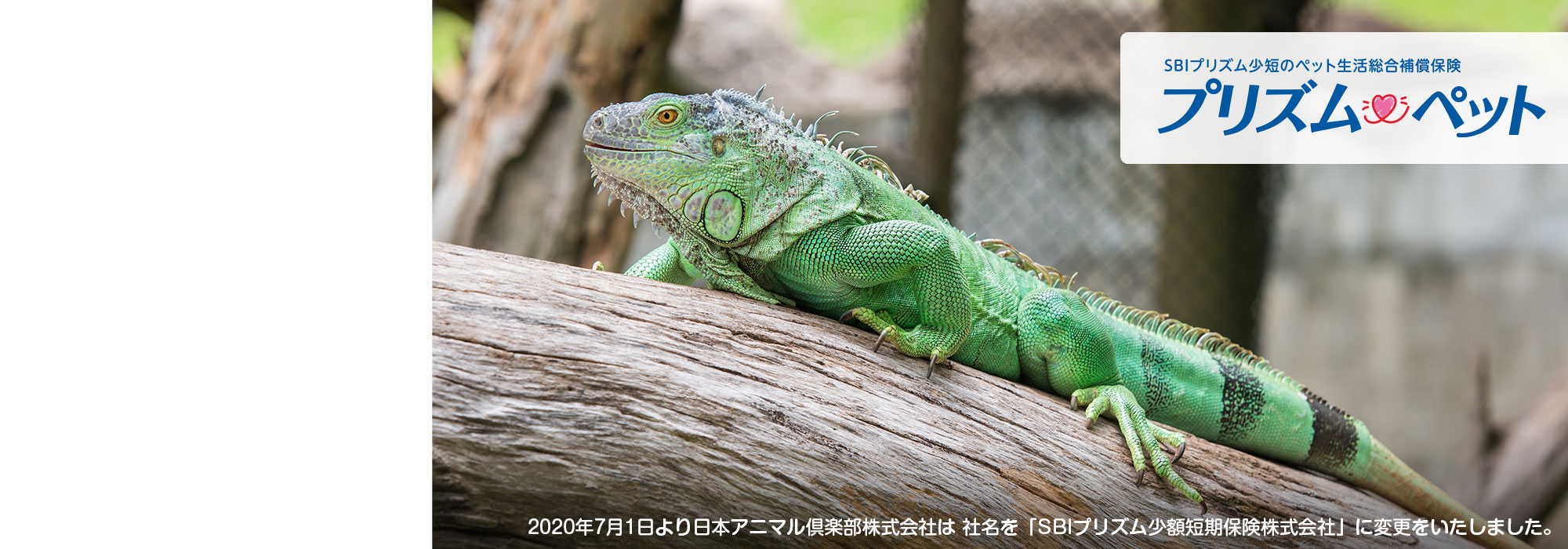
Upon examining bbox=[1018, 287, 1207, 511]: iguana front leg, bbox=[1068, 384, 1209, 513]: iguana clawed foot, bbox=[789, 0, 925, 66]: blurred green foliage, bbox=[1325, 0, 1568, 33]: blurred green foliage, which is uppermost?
bbox=[789, 0, 925, 66]: blurred green foliage

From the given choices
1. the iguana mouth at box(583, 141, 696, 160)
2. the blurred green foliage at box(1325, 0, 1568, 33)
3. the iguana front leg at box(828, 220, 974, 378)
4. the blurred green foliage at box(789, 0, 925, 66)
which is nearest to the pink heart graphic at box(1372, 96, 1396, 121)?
the blurred green foliage at box(1325, 0, 1568, 33)

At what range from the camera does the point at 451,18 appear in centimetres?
644

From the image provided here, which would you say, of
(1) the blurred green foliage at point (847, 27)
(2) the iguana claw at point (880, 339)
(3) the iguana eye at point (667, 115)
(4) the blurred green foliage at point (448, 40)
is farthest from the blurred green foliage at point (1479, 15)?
(4) the blurred green foliage at point (448, 40)

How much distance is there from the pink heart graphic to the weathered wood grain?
1.20 metres

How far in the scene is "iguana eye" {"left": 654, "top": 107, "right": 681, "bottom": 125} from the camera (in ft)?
8.82

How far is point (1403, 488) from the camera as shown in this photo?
340cm

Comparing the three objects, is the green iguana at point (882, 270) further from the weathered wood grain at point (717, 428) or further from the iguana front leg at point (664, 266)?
the weathered wood grain at point (717, 428)

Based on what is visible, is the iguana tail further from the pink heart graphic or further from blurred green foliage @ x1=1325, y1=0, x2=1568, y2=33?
blurred green foliage @ x1=1325, y1=0, x2=1568, y2=33

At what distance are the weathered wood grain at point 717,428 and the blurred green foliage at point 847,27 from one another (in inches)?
171

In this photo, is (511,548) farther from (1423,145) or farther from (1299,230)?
(1299,230)

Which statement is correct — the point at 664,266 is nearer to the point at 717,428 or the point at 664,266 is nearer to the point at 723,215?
the point at 723,215

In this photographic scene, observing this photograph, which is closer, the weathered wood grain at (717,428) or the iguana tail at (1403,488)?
the weathered wood grain at (717,428)

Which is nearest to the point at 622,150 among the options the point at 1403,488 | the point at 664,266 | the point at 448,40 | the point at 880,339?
the point at 664,266

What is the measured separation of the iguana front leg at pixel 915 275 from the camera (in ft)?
8.91
